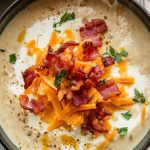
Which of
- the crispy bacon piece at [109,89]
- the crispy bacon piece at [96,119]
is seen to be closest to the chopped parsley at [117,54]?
the crispy bacon piece at [109,89]

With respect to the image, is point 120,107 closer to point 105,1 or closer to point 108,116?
point 108,116

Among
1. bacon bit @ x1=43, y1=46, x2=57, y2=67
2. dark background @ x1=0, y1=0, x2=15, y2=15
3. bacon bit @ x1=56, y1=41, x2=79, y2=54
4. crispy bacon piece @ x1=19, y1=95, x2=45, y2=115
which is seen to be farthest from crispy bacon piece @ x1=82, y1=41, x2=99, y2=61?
dark background @ x1=0, y1=0, x2=15, y2=15

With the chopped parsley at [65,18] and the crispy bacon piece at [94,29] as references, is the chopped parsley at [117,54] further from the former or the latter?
the chopped parsley at [65,18]

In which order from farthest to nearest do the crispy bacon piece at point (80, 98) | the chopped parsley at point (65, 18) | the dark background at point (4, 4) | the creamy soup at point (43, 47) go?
the dark background at point (4, 4) → the chopped parsley at point (65, 18) → the creamy soup at point (43, 47) → the crispy bacon piece at point (80, 98)

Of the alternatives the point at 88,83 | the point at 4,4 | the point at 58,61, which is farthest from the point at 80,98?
the point at 4,4

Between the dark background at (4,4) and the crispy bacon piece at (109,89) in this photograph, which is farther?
the dark background at (4,4)

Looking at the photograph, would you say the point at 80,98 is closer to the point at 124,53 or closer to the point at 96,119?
the point at 96,119

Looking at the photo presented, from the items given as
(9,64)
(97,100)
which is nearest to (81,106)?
(97,100)

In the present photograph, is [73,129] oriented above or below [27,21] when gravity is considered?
below
